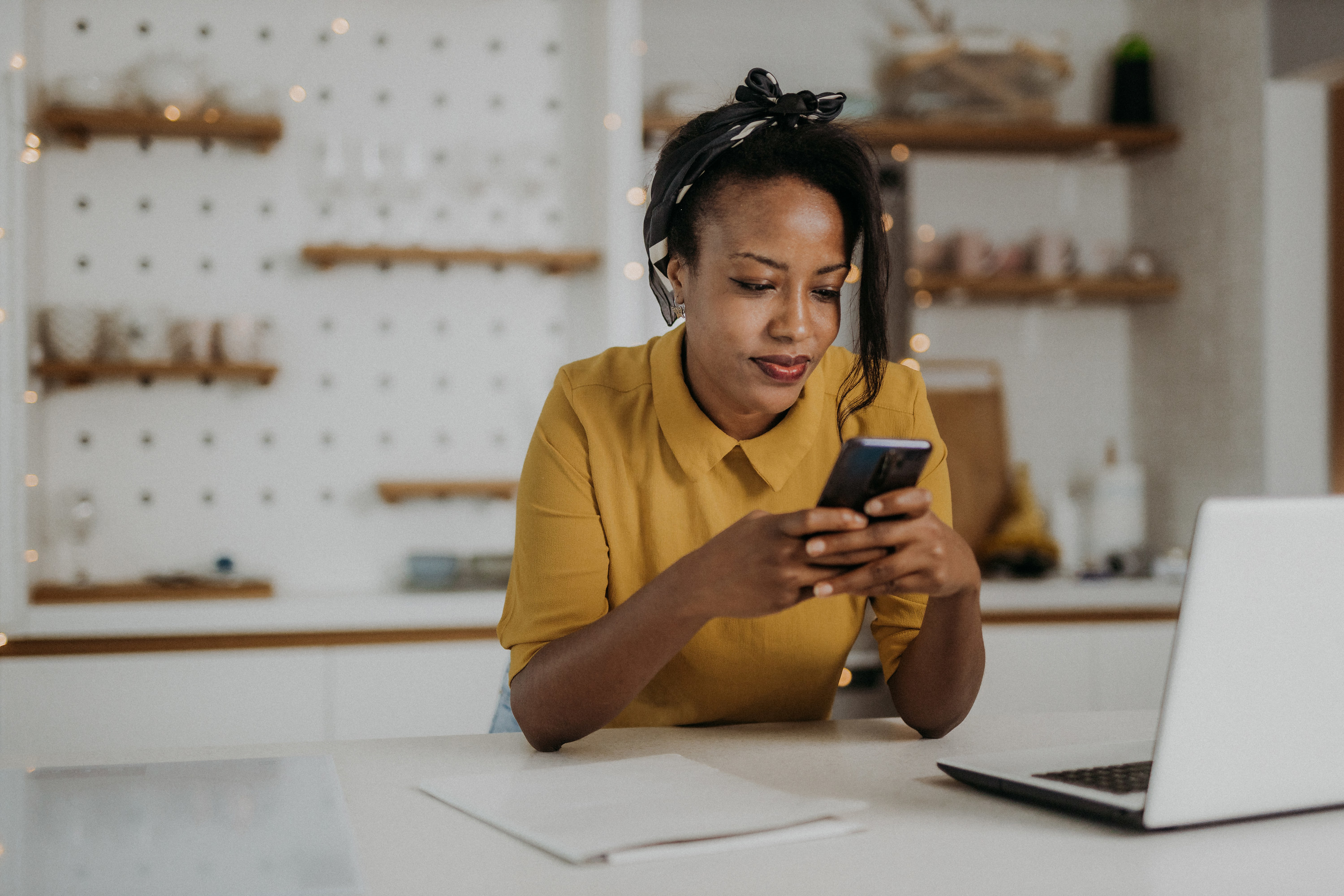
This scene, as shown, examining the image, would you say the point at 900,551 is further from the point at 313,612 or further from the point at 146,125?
the point at 146,125

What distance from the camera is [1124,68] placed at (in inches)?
131

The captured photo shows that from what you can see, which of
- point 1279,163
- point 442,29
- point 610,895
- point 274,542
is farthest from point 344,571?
point 1279,163

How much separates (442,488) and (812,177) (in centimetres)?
179

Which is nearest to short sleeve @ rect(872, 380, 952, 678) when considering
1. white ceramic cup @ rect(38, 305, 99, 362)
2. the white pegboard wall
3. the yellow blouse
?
→ the yellow blouse

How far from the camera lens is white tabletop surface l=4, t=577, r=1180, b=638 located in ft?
8.29

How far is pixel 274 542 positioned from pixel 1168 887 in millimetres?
2545

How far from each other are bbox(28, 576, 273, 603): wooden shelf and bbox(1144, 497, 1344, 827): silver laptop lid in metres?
2.26

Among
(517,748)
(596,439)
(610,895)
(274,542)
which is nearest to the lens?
(610,895)

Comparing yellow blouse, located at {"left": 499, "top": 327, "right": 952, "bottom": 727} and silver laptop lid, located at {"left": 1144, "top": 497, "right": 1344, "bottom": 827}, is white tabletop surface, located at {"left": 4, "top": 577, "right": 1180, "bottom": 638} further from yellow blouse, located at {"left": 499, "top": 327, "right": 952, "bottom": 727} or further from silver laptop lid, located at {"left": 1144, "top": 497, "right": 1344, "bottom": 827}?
silver laptop lid, located at {"left": 1144, "top": 497, "right": 1344, "bottom": 827}

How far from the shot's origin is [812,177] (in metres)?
1.30

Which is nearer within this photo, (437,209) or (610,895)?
(610,895)

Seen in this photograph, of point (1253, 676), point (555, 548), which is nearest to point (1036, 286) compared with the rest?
point (555, 548)

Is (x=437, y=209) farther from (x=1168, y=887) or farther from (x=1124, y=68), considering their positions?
(x=1168, y=887)

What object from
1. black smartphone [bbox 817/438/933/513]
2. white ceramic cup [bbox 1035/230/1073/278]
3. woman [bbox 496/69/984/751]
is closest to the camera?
black smartphone [bbox 817/438/933/513]
